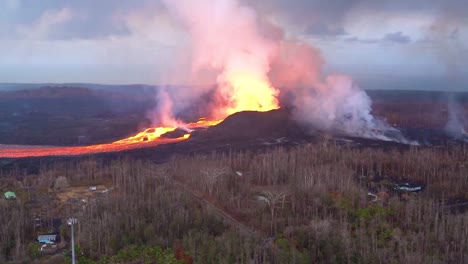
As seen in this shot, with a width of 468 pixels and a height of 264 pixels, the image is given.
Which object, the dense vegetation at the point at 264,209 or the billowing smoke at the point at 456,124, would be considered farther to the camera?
the billowing smoke at the point at 456,124

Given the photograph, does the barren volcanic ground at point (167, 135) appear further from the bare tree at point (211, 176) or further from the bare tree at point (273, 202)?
the bare tree at point (273, 202)

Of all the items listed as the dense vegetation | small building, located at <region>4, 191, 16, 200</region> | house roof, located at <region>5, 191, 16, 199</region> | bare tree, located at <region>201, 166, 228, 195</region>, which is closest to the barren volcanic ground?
the dense vegetation

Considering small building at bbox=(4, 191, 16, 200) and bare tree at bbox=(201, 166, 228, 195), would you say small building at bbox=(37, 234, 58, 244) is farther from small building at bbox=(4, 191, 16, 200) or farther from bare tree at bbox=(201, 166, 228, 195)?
bare tree at bbox=(201, 166, 228, 195)

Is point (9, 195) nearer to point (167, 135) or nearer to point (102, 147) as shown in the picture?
point (102, 147)

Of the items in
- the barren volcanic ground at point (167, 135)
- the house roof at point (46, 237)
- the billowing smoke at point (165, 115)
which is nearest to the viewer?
the house roof at point (46, 237)

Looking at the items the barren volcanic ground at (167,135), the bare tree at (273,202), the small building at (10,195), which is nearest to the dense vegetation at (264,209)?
the bare tree at (273,202)

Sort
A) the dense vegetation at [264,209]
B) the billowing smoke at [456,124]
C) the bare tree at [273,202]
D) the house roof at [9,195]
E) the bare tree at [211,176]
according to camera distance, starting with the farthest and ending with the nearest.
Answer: the billowing smoke at [456,124]
the bare tree at [211,176]
the house roof at [9,195]
the bare tree at [273,202]
the dense vegetation at [264,209]

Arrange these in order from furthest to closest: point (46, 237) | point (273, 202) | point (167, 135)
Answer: point (167, 135) → point (273, 202) → point (46, 237)

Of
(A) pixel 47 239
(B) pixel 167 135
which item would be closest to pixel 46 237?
(A) pixel 47 239
